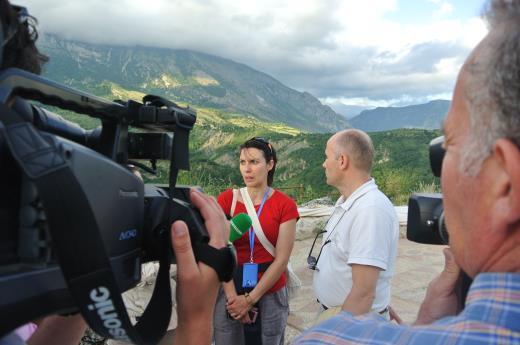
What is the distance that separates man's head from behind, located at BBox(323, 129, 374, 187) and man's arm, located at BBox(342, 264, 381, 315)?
635 millimetres

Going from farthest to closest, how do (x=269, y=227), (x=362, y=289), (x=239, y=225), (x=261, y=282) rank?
(x=269, y=227)
(x=261, y=282)
(x=362, y=289)
(x=239, y=225)

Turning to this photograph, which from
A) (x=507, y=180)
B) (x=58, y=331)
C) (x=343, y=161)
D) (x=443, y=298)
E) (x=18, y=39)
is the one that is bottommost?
(x=58, y=331)

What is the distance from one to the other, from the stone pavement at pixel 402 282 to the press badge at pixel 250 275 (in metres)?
1.49

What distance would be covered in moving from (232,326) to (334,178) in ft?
4.12

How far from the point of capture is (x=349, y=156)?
110 inches

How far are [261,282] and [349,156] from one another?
1.04 metres

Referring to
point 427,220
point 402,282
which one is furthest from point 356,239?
point 402,282

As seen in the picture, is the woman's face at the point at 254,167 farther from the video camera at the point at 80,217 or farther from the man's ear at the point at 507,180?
the man's ear at the point at 507,180

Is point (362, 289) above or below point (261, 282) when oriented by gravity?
above

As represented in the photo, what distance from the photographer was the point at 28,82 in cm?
78

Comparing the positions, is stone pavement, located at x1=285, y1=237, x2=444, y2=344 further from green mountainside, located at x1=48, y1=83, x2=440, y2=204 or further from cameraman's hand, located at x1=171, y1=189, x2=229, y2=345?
cameraman's hand, located at x1=171, y1=189, x2=229, y2=345

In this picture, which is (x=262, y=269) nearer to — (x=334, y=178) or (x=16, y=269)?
(x=334, y=178)

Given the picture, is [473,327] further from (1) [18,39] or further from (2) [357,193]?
(2) [357,193]

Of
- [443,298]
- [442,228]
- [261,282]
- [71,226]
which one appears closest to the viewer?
[71,226]
